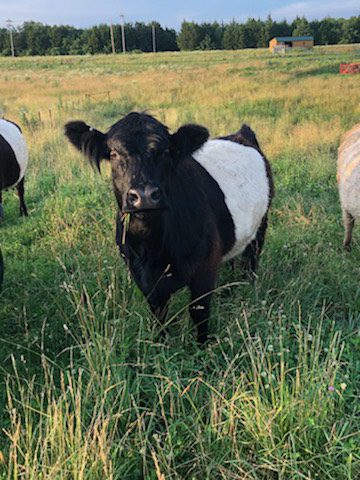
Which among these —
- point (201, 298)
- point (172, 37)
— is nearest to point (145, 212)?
point (201, 298)

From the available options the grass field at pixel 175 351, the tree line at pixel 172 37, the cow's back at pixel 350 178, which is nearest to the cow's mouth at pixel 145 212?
the grass field at pixel 175 351

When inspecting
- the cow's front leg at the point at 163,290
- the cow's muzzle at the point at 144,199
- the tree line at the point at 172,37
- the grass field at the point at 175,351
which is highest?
the tree line at the point at 172,37

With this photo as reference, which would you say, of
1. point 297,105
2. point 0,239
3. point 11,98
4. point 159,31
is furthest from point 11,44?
point 0,239

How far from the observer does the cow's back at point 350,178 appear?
4.51 m

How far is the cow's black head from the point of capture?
2.30m

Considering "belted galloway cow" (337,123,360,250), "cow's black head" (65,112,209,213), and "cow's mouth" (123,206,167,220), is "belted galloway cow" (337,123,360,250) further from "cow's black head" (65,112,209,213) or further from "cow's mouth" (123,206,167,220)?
"cow's mouth" (123,206,167,220)

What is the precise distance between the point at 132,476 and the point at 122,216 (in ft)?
4.86

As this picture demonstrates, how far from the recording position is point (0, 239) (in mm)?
5254

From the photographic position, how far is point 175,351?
114 inches

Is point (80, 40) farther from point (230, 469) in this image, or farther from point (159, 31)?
point (230, 469)

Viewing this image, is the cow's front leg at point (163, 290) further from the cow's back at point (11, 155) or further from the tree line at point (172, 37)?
the tree line at point (172, 37)

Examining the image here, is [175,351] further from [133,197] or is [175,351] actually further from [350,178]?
[350,178]

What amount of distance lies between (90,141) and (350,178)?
3.00 m

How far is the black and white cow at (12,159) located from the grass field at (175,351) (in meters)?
0.40
